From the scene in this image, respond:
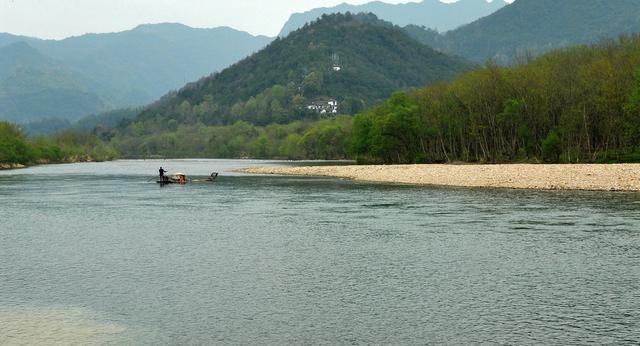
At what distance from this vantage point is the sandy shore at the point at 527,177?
73.9 m

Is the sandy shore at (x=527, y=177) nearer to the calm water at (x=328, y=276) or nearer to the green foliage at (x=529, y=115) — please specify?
the calm water at (x=328, y=276)

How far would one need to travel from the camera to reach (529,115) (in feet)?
380

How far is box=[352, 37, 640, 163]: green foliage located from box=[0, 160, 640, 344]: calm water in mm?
50939

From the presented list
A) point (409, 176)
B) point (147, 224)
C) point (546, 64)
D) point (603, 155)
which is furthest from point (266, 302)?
point (546, 64)

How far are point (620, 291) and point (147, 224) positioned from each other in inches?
1437

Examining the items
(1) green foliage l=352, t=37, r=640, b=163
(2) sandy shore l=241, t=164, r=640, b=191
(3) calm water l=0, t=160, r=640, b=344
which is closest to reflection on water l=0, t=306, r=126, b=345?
(3) calm water l=0, t=160, r=640, b=344

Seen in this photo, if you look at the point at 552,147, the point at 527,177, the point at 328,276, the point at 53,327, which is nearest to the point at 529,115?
the point at 552,147

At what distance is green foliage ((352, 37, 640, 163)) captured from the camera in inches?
4001

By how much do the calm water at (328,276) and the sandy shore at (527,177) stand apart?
17631mm

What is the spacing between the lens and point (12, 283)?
28.2 metres

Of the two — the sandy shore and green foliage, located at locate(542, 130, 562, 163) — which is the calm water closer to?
the sandy shore

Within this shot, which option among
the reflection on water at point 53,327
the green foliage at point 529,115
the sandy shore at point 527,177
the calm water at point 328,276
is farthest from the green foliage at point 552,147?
the reflection on water at point 53,327

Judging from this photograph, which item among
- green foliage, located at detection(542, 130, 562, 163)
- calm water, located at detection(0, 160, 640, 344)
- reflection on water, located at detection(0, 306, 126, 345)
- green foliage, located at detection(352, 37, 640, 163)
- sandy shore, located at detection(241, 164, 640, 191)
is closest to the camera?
reflection on water, located at detection(0, 306, 126, 345)

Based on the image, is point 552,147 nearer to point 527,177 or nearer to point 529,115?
point 529,115
